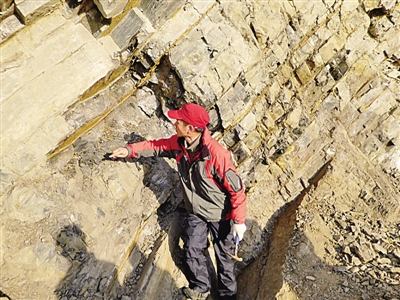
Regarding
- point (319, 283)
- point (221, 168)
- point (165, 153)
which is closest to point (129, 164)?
point (165, 153)

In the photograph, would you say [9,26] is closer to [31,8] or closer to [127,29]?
[31,8]

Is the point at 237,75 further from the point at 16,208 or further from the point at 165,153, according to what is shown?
the point at 16,208

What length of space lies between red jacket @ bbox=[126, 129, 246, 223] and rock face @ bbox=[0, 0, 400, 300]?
0.64 m

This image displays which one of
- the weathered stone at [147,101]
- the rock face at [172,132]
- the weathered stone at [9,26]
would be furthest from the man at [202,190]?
the weathered stone at [9,26]

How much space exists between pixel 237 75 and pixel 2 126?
13.2 ft

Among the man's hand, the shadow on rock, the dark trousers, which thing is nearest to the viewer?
the shadow on rock

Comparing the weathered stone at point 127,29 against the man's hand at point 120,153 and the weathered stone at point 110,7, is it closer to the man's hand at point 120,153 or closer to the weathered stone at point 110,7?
the weathered stone at point 110,7

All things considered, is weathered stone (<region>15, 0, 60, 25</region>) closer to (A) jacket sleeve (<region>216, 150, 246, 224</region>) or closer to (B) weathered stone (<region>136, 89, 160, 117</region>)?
(B) weathered stone (<region>136, 89, 160, 117</region>)

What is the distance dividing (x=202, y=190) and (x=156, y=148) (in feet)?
3.39

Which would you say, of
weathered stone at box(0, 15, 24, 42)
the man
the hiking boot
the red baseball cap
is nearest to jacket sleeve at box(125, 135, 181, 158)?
the man

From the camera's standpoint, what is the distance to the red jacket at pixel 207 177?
203 inches

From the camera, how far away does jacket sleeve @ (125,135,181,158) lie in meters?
5.70

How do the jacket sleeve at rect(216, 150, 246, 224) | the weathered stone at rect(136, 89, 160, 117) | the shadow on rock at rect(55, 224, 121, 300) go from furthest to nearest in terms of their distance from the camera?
the weathered stone at rect(136, 89, 160, 117), the jacket sleeve at rect(216, 150, 246, 224), the shadow on rock at rect(55, 224, 121, 300)

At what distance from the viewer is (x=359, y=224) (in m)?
7.56
